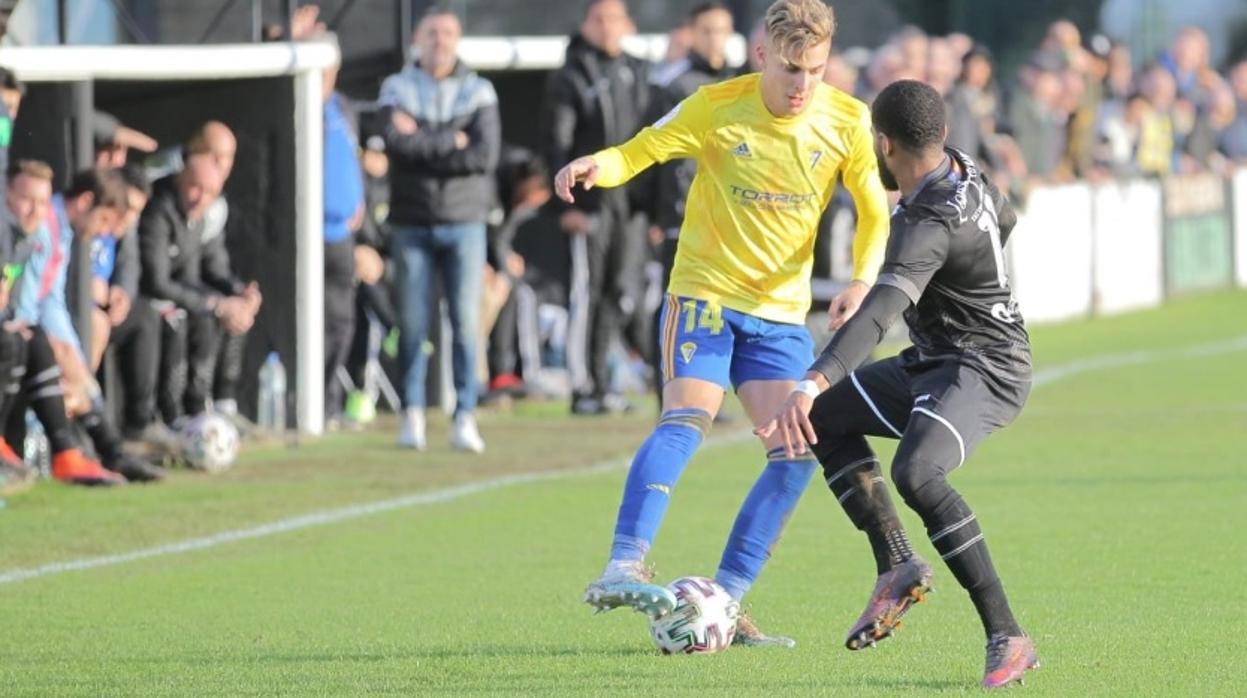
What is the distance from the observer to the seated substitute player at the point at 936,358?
693 cm

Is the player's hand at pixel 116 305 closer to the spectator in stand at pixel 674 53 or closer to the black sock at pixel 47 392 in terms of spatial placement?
the black sock at pixel 47 392

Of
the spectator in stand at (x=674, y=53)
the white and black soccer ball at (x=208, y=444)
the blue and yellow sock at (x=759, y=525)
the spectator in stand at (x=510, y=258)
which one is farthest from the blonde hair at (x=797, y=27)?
the spectator in stand at (x=510, y=258)

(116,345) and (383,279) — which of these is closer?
(116,345)

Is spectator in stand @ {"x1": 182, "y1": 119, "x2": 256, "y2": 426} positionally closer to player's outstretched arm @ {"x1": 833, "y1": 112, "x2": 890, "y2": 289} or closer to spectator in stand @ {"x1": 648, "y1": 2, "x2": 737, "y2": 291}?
spectator in stand @ {"x1": 648, "y1": 2, "x2": 737, "y2": 291}

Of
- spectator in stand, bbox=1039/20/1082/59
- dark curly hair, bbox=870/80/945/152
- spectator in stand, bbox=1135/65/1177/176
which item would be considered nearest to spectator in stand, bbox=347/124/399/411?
dark curly hair, bbox=870/80/945/152

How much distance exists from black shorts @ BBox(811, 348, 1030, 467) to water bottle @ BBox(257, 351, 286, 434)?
7.89m

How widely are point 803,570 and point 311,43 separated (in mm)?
6511

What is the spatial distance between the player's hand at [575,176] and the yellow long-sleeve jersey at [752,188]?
21 centimetres

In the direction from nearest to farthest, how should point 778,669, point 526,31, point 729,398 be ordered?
point 778,669, point 729,398, point 526,31

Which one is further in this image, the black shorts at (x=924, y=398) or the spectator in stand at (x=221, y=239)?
the spectator in stand at (x=221, y=239)

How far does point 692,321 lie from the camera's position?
26.2 ft

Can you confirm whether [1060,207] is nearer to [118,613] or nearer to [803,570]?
[803,570]

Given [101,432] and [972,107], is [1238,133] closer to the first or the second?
[972,107]

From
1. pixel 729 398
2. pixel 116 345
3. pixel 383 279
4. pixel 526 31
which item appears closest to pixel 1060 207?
pixel 526 31
